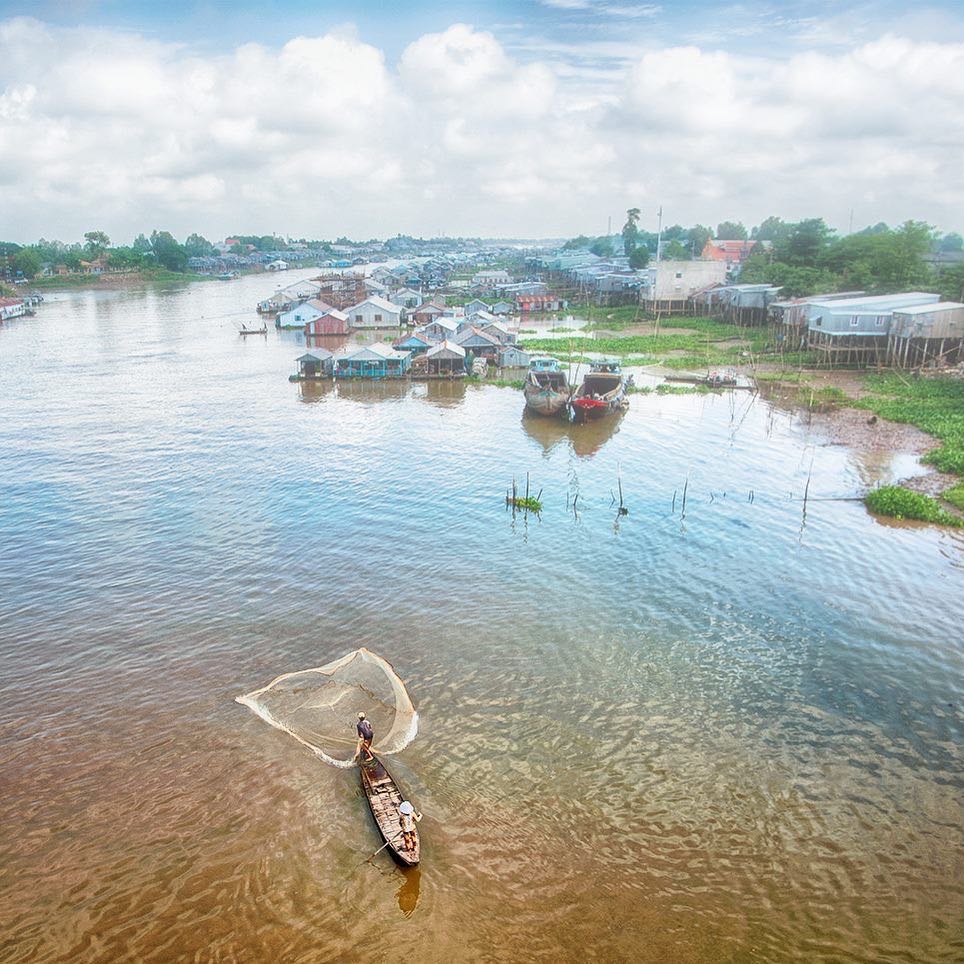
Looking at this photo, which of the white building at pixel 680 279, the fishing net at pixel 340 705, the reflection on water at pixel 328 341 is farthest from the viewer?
the white building at pixel 680 279

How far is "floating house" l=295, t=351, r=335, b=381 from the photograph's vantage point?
48.3m

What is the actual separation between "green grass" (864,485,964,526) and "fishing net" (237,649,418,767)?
1812cm

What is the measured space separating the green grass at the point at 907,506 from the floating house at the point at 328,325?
5474cm

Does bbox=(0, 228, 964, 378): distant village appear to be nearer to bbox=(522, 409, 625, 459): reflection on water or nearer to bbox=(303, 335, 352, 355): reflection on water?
bbox=(303, 335, 352, 355): reflection on water

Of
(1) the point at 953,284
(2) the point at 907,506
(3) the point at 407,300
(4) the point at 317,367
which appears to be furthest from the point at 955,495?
(3) the point at 407,300

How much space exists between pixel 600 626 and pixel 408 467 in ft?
47.9

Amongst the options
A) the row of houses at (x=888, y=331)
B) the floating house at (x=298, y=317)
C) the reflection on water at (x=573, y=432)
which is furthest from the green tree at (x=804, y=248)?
the floating house at (x=298, y=317)

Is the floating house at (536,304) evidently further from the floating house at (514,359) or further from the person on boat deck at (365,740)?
the person on boat deck at (365,740)

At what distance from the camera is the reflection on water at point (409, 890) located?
10.7 m

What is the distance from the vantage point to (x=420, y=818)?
1214 centimetres

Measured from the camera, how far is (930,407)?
3525cm

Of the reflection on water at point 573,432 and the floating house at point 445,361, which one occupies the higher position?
the floating house at point 445,361

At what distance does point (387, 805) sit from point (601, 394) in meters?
30.6

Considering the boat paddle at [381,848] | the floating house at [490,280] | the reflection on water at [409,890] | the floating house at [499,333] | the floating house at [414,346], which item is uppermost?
the floating house at [490,280]
